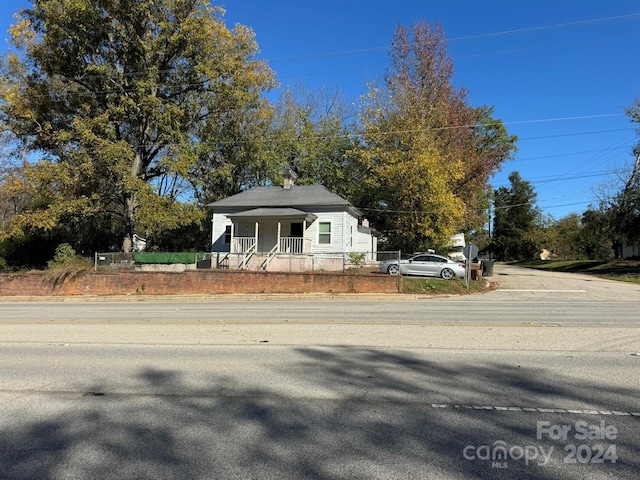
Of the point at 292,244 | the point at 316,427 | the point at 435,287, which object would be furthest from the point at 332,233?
the point at 316,427

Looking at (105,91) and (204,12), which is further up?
(204,12)

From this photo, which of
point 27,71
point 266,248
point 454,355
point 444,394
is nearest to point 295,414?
point 444,394

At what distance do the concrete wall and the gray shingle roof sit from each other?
757 centimetres

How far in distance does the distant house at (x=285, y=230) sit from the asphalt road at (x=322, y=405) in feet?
58.7

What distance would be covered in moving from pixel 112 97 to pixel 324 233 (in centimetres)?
1564

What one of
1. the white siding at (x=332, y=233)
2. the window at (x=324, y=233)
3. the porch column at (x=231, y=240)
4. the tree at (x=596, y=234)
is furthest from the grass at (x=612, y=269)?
the porch column at (x=231, y=240)

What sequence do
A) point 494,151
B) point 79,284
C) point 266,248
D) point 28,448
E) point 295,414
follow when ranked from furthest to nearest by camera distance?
point 494,151 < point 266,248 < point 79,284 < point 295,414 < point 28,448

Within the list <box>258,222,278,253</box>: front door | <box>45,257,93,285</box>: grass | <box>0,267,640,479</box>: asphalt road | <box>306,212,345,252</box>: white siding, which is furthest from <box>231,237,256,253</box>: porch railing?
<box>0,267,640,479</box>: asphalt road

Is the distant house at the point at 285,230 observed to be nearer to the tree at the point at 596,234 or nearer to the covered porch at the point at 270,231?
the covered porch at the point at 270,231

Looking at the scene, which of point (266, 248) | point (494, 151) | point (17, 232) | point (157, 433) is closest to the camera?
point (157, 433)

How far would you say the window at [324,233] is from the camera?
1161 inches

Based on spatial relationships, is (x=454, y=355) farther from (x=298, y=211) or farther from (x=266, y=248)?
(x=266, y=248)

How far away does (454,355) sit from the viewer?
742cm

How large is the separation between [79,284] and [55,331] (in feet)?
50.2
